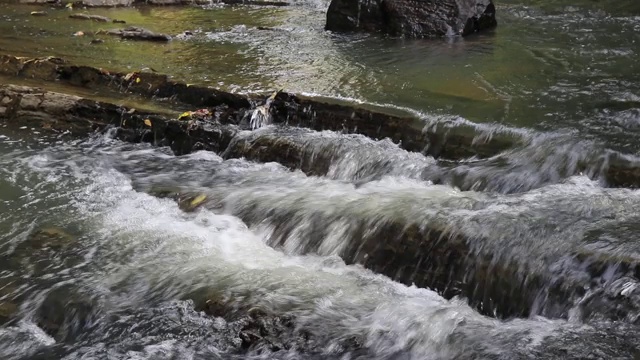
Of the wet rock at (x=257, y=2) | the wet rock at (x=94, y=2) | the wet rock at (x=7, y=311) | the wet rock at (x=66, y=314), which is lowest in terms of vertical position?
the wet rock at (x=7, y=311)

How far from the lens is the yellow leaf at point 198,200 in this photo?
5141 mm

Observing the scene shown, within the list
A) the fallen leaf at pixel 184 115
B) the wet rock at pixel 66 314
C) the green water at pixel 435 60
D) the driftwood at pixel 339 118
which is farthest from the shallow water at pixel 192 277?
the green water at pixel 435 60

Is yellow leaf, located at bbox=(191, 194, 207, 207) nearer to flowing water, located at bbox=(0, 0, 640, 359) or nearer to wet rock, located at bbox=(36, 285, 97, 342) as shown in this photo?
flowing water, located at bbox=(0, 0, 640, 359)

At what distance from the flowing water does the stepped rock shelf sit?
2 centimetres

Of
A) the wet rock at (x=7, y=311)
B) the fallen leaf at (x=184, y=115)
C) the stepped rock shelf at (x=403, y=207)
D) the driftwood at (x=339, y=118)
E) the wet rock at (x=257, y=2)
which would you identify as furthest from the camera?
the wet rock at (x=257, y=2)

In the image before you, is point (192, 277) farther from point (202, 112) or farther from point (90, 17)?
point (90, 17)

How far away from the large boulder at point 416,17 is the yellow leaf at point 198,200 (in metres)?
4.95

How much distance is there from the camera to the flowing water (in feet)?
11.4

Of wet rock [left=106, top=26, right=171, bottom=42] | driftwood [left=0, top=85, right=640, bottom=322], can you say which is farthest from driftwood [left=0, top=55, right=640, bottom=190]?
wet rock [left=106, top=26, right=171, bottom=42]

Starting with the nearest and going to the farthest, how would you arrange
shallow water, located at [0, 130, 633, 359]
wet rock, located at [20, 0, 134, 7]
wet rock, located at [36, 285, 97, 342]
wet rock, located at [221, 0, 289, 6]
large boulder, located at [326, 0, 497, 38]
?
shallow water, located at [0, 130, 633, 359]
wet rock, located at [36, 285, 97, 342]
large boulder, located at [326, 0, 497, 38]
wet rock, located at [221, 0, 289, 6]
wet rock, located at [20, 0, 134, 7]

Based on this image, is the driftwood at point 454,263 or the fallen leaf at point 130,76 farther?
the fallen leaf at point 130,76

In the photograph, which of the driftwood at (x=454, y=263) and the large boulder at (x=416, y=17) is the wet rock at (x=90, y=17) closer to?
the large boulder at (x=416, y=17)

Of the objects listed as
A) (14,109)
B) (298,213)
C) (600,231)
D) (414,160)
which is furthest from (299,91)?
(600,231)

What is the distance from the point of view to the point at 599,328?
326 centimetres
